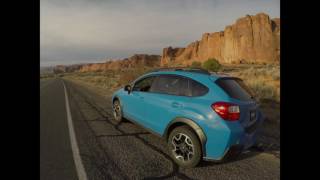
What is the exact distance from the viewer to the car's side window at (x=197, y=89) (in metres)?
5.08

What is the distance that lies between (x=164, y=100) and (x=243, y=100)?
1479mm

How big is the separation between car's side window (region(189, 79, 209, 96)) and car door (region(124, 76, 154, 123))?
62.2 inches

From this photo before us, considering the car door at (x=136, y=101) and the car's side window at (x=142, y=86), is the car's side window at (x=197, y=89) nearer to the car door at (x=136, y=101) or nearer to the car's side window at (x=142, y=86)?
the car door at (x=136, y=101)

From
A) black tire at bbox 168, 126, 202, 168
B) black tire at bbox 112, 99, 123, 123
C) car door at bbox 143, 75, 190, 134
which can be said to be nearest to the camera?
black tire at bbox 168, 126, 202, 168

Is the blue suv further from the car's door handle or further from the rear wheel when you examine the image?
the rear wheel

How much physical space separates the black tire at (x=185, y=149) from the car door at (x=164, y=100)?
300 mm

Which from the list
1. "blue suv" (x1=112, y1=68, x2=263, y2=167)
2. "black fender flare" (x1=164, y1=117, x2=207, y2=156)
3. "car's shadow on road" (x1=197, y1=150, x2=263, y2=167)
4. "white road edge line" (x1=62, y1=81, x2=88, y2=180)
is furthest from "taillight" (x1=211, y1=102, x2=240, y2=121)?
"white road edge line" (x1=62, y1=81, x2=88, y2=180)

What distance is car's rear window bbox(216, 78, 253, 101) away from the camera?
508 centimetres

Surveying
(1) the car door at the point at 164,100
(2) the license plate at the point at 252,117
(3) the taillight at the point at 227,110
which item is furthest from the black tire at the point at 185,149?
(2) the license plate at the point at 252,117

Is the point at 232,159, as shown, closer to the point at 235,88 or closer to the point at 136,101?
the point at 235,88

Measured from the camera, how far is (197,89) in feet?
17.0
